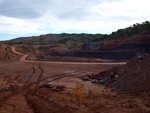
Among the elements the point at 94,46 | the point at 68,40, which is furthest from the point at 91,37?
the point at 94,46

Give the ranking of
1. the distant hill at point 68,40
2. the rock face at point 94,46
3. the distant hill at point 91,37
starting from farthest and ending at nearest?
the distant hill at point 68,40 → the distant hill at point 91,37 → the rock face at point 94,46

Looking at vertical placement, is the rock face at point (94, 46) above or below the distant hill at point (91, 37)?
below

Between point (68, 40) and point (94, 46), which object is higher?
point (68, 40)

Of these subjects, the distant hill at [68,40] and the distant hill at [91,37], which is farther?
the distant hill at [68,40]

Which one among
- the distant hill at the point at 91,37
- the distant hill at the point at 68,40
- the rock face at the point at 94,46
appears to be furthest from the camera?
the distant hill at the point at 68,40

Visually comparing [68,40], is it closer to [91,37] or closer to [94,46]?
[91,37]

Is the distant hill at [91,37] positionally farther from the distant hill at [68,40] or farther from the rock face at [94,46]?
the rock face at [94,46]

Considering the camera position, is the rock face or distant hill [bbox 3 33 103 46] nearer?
the rock face

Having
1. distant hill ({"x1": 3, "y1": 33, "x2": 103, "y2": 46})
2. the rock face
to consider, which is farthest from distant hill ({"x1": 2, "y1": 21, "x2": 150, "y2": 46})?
the rock face

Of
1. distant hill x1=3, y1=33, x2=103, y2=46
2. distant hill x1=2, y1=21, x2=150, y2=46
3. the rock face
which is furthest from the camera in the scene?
distant hill x1=3, y1=33, x2=103, y2=46

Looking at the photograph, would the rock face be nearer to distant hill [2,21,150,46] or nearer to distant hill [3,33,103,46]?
distant hill [2,21,150,46]

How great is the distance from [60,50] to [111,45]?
15.7 meters

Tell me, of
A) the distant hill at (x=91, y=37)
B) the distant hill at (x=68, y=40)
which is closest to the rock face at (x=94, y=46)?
the distant hill at (x=91, y=37)

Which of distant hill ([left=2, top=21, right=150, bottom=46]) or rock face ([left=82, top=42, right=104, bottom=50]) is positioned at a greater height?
distant hill ([left=2, top=21, right=150, bottom=46])
